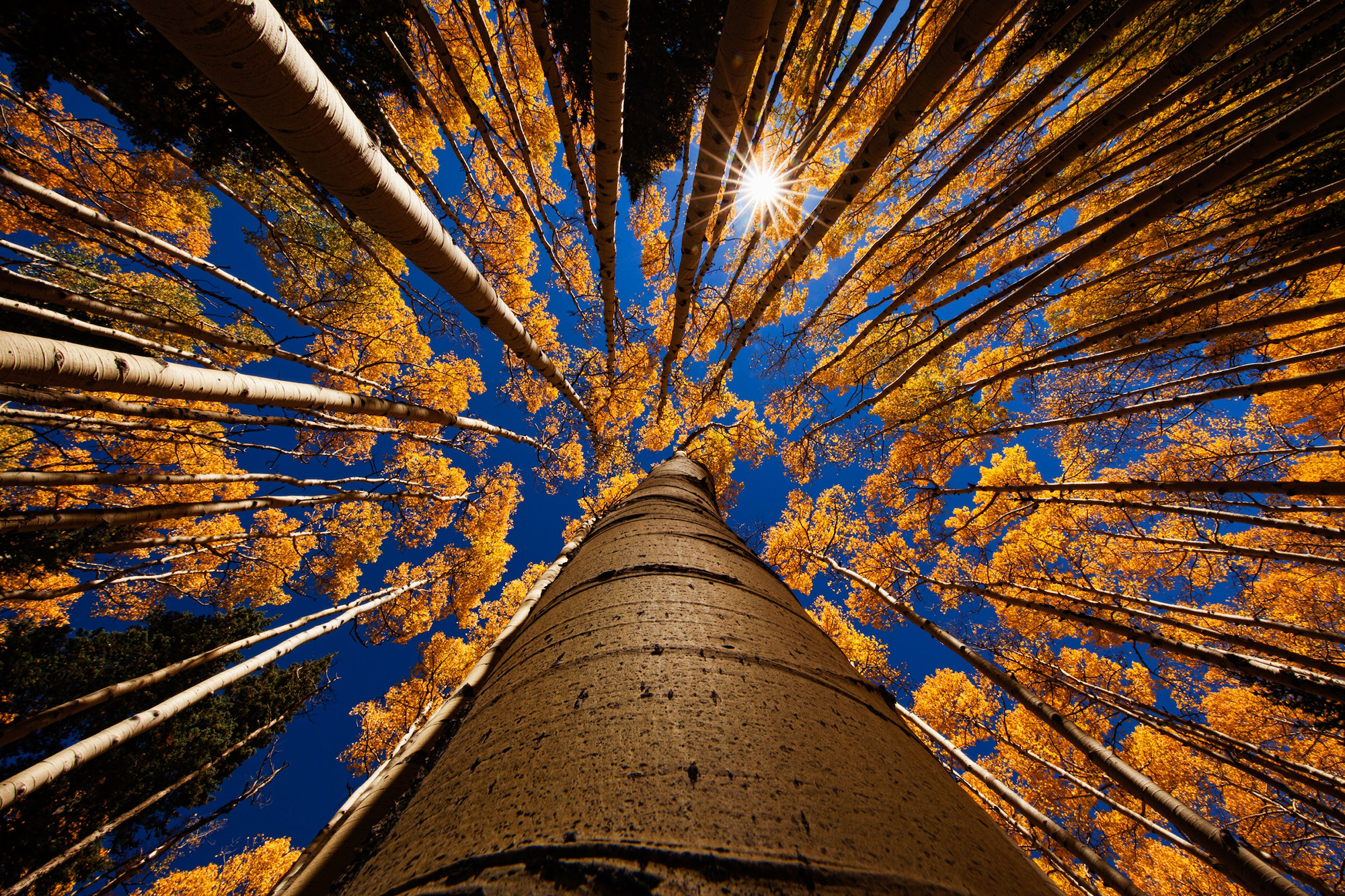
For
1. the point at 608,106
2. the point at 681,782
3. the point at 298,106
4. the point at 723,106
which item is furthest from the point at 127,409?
the point at 723,106

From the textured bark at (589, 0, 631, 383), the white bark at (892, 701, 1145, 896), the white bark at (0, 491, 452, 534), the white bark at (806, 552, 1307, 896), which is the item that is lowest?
the white bark at (0, 491, 452, 534)

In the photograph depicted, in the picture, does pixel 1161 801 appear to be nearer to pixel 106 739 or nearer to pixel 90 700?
pixel 106 739

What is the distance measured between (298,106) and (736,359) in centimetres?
559

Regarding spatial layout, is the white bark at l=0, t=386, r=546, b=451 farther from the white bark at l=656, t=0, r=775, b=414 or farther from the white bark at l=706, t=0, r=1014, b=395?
the white bark at l=706, t=0, r=1014, b=395

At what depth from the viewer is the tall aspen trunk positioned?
0.50m

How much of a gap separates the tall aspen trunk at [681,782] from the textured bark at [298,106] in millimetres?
2079

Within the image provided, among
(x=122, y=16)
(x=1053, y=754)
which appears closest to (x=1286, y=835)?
(x=1053, y=754)

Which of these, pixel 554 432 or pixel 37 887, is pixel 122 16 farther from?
pixel 37 887

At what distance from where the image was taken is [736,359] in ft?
21.5

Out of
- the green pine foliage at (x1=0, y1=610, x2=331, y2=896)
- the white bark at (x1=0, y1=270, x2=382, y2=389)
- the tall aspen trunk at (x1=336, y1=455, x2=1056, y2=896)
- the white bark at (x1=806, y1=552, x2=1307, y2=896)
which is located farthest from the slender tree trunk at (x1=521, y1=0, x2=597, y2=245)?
the green pine foliage at (x1=0, y1=610, x2=331, y2=896)

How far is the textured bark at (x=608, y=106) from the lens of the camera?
7.24 feet

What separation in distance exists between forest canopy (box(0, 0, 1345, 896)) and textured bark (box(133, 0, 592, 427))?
0.01m

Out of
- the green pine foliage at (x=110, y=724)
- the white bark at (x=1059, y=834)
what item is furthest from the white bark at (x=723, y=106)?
the green pine foliage at (x=110, y=724)

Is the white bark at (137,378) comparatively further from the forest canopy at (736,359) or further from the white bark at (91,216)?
the white bark at (91,216)
